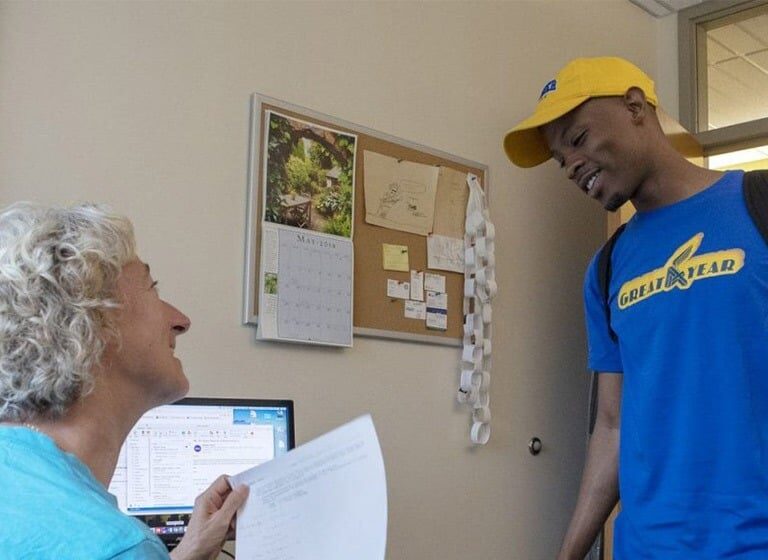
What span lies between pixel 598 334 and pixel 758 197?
17.5 inches

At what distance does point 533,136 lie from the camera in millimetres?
1963

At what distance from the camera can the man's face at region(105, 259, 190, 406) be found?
109 cm

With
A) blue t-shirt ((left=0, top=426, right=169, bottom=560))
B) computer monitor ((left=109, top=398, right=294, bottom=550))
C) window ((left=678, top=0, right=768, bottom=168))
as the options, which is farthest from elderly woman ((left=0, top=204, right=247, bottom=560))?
window ((left=678, top=0, right=768, bottom=168))

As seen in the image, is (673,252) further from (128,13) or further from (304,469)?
(128,13)

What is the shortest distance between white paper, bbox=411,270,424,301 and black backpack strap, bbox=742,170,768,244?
1.02m

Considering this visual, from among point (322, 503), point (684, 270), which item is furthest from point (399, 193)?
point (322, 503)

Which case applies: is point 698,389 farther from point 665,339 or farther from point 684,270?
point 684,270

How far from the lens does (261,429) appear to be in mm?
1875

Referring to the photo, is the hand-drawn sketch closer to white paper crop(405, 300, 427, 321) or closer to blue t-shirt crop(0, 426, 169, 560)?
white paper crop(405, 300, 427, 321)

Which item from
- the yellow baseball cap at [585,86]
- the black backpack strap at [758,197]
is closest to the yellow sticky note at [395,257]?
the yellow baseball cap at [585,86]

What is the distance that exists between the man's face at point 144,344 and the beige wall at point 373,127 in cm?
78

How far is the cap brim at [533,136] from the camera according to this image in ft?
5.83

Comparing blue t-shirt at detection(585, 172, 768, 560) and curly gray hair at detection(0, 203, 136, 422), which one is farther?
blue t-shirt at detection(585, 172, 768, 560)

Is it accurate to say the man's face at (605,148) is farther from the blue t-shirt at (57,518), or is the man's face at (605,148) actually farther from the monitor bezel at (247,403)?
the blue t-shirt at (57,518)
